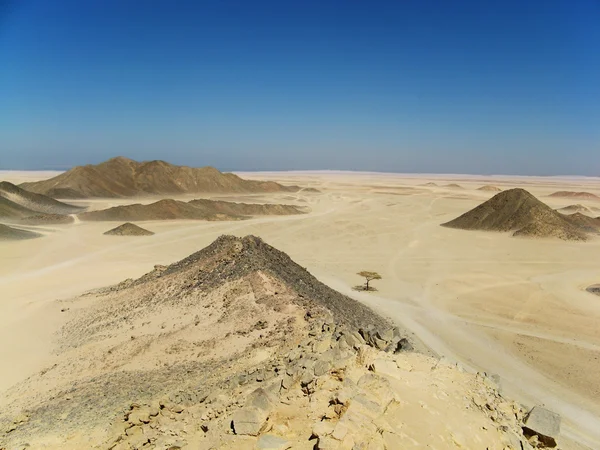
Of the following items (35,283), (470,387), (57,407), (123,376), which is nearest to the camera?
(470,387)

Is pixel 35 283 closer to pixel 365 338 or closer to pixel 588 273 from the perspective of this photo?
pixel 365 338

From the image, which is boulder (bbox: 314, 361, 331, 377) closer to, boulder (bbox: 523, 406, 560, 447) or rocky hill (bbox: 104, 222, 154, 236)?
boulder (bbox: 523, 406, 560, 447)

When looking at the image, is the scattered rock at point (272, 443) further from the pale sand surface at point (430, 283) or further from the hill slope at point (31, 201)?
the hill slope at point (31, 201)

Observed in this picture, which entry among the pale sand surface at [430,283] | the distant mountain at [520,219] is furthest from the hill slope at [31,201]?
the distant mountain at [520,219]

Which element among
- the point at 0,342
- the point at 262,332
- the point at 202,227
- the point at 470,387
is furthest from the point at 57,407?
the point at 202,227

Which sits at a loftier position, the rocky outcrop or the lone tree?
the rocky outcrop

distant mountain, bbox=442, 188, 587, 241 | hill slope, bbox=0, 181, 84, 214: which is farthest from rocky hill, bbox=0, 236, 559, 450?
hill slope, bbox=0, 181, 84, 214

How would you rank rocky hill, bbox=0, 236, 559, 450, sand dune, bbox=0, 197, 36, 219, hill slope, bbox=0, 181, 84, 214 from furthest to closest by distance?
hill slope, bbox=0, 181, 84, 214 < sand dune, bbox=0, 197, 36, 219 < rocky hill, bbox=0, 236, 559, 450
